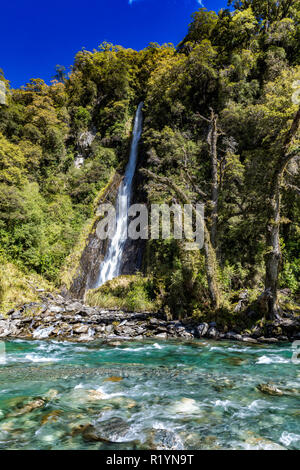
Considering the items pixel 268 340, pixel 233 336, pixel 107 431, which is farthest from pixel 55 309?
pixel 107 431

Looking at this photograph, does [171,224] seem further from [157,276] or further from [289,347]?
[289,347]

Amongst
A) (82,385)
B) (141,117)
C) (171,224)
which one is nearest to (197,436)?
(82,385)

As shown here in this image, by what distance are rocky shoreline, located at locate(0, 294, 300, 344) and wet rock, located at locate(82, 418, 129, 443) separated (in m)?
5.28

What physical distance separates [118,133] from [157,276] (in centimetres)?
1759

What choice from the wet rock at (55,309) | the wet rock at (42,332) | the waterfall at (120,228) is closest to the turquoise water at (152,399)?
the wet rock at (42,332)

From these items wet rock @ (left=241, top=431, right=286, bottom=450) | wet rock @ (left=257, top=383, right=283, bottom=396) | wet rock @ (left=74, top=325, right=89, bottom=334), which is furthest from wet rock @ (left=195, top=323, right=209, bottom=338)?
wet rock @ (left=241, top=431, right=286, bottom=450)

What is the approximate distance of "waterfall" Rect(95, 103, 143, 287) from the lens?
17122mm

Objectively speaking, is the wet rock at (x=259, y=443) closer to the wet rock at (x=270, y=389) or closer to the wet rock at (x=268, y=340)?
the wet rock at (x=270, y=389)

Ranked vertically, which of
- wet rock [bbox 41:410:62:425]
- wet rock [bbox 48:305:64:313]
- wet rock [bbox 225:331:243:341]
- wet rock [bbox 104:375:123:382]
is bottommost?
wet rock [bbox 225:331:243:341]

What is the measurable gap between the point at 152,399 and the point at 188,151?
16587 mm

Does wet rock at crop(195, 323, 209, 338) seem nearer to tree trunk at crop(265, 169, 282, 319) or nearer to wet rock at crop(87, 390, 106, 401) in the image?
tree trunk at crop(265, 169, 282, 319)

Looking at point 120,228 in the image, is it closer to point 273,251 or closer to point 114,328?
point 114,328

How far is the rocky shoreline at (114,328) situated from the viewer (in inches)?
305

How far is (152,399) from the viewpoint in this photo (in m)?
3.85
